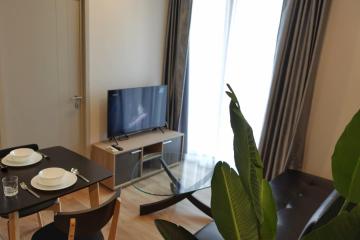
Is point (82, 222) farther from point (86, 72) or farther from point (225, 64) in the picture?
point (225, 64)

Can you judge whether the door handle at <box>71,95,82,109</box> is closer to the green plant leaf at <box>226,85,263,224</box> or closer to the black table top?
the black table top

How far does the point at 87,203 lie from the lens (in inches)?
110

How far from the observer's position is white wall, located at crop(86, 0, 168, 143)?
119 inches

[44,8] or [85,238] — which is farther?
[44,8]

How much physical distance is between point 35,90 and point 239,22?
7.67ft

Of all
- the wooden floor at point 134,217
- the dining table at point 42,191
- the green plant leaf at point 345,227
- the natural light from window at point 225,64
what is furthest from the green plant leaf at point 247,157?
the natural light from window at point 225,64

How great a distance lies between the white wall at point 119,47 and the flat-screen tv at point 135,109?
0.19 m

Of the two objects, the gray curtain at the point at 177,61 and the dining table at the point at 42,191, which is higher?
the gray curtain at the point at 177,61

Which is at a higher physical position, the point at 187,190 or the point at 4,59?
the point at 4,59

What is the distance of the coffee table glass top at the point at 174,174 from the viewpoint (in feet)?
8.11

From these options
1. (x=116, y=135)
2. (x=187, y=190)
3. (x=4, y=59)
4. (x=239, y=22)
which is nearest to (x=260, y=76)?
(x=239, y=22)

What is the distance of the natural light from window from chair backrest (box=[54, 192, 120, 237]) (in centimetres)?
219

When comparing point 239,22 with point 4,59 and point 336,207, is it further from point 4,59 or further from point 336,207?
point 336,207

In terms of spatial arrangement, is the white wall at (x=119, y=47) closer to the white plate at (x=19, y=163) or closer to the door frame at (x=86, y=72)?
the door frame at (x=86, y=72)
